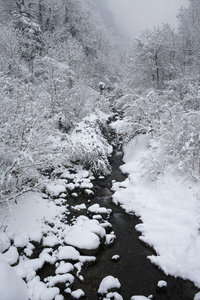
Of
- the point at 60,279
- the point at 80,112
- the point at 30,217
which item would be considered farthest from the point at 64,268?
the point at 80,112

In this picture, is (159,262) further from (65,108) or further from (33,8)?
(33,8)

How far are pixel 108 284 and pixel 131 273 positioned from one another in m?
0.66

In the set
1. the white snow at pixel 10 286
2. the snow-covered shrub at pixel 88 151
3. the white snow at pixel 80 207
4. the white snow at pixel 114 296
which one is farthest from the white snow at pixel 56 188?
the white snow at pixel 114 296

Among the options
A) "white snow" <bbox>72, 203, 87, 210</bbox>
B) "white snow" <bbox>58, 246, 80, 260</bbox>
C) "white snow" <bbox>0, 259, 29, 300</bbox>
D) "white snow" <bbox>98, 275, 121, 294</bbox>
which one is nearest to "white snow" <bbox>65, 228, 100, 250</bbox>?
"white snow" <bbox>58, 246, 80, 260</bbox>

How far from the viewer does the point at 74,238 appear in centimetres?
495

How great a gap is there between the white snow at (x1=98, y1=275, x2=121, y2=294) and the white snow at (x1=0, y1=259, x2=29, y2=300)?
1439 millimetres

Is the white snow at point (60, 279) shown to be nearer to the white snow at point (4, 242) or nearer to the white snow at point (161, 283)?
the white snow at point (4, 242)

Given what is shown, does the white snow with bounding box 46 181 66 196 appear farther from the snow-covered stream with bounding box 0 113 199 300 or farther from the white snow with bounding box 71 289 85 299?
the white snow with bounding box 71 289 85 299

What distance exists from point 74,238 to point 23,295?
1727mm

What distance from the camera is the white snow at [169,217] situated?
14.2 feet

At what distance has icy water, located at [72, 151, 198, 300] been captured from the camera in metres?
3.84

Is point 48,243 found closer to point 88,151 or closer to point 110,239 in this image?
point 110,239

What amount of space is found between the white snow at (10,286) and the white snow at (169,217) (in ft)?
9.57

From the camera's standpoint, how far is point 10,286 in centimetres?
320
